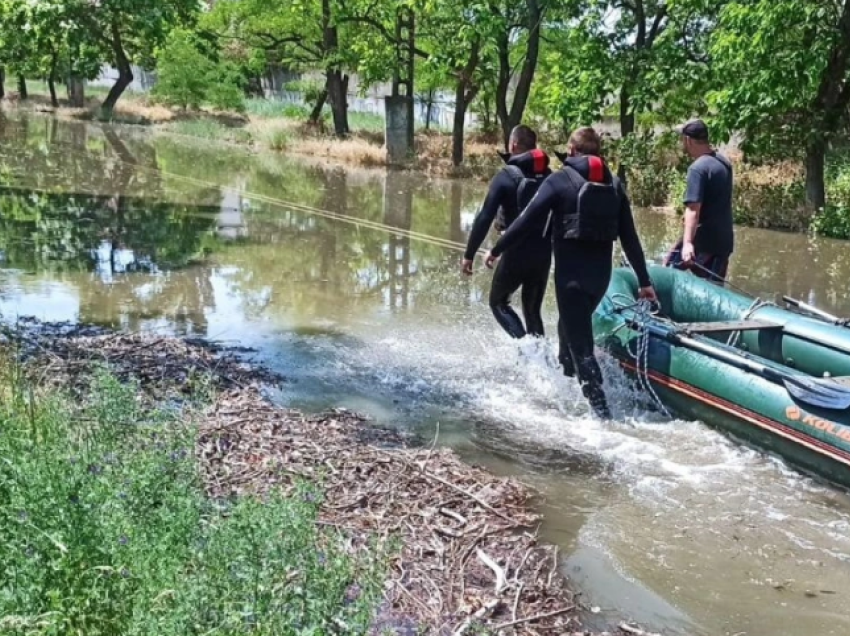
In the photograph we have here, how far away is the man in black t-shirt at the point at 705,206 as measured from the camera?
6539 mm

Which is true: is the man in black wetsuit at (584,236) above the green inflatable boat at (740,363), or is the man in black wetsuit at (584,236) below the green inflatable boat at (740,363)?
above

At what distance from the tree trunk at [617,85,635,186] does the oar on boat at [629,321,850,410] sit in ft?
40.7

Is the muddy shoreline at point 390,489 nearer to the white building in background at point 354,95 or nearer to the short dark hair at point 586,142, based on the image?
the short dark hair at point 586,142

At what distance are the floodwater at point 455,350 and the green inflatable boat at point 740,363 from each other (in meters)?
0.18

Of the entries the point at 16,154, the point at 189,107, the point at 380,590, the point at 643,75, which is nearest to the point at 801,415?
the point at 380,590

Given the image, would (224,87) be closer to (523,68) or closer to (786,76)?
(523,68)

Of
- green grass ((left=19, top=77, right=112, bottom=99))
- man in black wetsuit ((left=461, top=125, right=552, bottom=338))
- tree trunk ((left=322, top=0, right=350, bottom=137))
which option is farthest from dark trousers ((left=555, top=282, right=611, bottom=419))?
green grass ((left=19, top=77, right=112, bottom=99))

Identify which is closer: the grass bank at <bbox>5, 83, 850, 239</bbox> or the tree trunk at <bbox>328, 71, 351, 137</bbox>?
the grass bank at <bbox>5, 83, 850, 239</bbox>

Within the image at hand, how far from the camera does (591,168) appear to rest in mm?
5477

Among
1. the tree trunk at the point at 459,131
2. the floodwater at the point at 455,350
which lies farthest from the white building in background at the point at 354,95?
the floodwater at the point at 455,350

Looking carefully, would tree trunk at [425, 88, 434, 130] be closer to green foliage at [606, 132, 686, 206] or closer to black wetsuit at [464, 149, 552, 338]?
green foliage at [606, 132, 686, 206]

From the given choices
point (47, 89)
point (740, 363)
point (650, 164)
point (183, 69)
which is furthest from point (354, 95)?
point (740, 363)

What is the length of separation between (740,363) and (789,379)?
1.05ft

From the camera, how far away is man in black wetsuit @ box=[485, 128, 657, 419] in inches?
216
